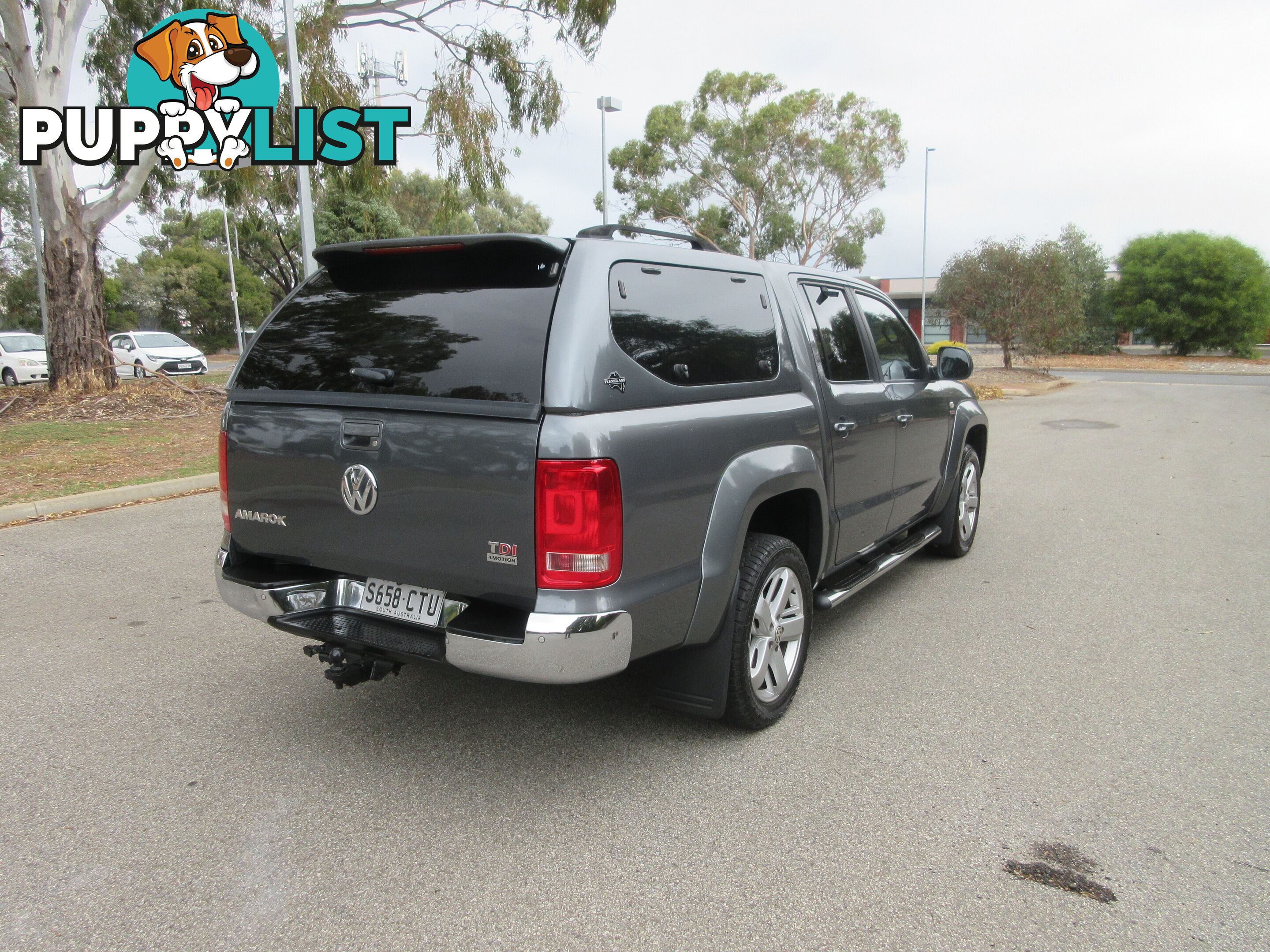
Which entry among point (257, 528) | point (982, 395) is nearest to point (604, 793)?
point (257, 528)

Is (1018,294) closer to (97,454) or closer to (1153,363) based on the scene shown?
(1153,363)

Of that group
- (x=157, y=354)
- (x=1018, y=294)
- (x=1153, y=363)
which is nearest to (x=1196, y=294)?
(x=1153, y=363)

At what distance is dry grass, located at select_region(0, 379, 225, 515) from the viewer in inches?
351

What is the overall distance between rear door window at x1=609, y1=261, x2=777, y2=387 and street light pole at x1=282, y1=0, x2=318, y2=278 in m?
11.2

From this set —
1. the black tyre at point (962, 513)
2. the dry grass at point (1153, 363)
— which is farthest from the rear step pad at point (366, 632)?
the dry grass at point (1153, 363)

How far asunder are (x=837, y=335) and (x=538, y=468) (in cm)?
230

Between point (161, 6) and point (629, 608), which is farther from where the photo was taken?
point (161, 6)

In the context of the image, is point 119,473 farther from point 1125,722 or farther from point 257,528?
point 1125,722

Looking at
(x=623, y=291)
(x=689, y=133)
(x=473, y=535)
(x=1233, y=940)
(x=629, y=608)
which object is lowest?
(x=1233, y=940)

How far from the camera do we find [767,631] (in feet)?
11.7

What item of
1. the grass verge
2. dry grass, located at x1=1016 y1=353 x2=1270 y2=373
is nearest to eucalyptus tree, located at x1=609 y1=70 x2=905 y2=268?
dry grass, located at x1=1016 y1=353 x2=1270 y2=373

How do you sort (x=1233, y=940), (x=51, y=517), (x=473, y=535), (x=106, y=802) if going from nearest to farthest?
1. (x=1233, y=940)
2. (x=473, y=535)
3. (x=106, y=802)
4. (x=51, y=517)

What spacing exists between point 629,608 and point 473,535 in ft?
1.80

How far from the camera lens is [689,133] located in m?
37.5
